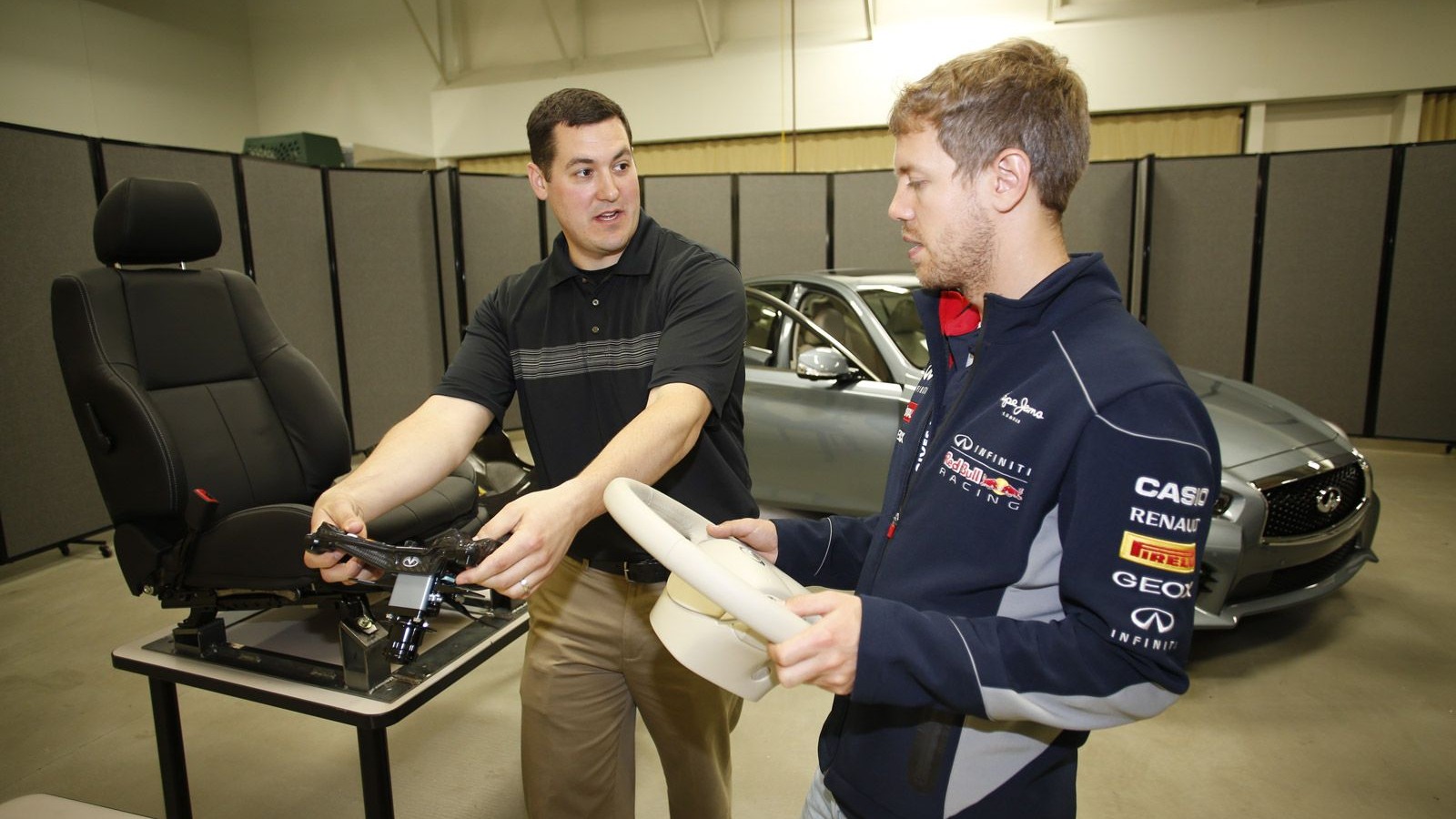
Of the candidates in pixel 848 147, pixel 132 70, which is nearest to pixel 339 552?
pixel 848 147

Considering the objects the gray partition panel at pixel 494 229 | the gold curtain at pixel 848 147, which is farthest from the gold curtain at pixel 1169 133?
the gray partition panel at pixel 494 229

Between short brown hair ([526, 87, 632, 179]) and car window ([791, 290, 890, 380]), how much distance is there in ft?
7.12

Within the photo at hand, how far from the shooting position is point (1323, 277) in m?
5.49

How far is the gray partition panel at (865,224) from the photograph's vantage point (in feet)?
20.2

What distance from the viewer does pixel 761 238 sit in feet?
21.1

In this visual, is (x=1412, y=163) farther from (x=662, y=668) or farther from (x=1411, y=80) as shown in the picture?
(x=662, y=668)

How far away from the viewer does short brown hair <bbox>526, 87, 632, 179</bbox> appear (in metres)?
1.44

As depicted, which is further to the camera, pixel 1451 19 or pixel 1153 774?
pixel 1451 19

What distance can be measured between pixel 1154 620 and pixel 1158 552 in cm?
6

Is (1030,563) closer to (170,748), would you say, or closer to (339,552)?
(339,552)

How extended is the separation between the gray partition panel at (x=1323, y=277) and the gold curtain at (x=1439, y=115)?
1.99 m

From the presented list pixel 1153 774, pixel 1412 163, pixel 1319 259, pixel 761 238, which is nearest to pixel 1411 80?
pixel 1412 163

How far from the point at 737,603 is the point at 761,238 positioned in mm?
5906

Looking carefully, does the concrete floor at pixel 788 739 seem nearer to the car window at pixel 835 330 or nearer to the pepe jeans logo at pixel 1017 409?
the car window at pixel 835 330
